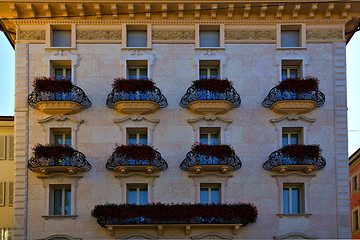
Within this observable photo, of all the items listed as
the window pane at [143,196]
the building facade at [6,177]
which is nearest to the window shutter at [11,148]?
the building facade at [6,177]

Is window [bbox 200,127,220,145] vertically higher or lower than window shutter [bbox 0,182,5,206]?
higher

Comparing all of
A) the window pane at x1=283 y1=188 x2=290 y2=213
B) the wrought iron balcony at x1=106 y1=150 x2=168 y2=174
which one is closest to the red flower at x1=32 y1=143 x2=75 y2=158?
the wrought iron balcony at x1=106 y1=150 x2=168 y2=174

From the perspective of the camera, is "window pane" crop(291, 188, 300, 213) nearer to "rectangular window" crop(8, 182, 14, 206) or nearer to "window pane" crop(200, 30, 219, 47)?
"window pane" crop(200, 30, 219, 47)

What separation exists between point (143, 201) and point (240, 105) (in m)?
6.35

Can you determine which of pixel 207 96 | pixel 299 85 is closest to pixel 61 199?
pixel 207 96

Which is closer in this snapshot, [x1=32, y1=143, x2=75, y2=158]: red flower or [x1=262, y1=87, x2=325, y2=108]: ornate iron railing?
[x1=32, y1=143, x2=75, y2=158]: red flower

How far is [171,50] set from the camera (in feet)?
87.4

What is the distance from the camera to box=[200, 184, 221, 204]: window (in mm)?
25375

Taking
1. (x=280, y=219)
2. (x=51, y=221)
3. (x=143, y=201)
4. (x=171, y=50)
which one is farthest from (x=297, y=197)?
(x=51, y=221)

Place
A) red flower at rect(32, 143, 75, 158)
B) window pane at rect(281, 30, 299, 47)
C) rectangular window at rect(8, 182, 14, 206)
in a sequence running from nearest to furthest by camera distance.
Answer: red flower at rect(32, 143, 75, 158)
window pane at rect(281, 30, 299, 47)
rectangular window at rect(8, 182, 14, 206)

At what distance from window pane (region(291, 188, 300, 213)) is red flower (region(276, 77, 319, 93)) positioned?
4.62 metres

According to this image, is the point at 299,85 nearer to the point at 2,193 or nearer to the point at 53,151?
the point at 53,151

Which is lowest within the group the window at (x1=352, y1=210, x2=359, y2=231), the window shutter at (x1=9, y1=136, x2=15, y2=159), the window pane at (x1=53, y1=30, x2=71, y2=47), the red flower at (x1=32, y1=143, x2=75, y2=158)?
the window at (x1=352, y1=210, x2=359, y2=231)

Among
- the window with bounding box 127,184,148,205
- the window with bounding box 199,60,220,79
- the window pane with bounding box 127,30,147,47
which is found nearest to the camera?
the window with bounding box 127,184,148,205
